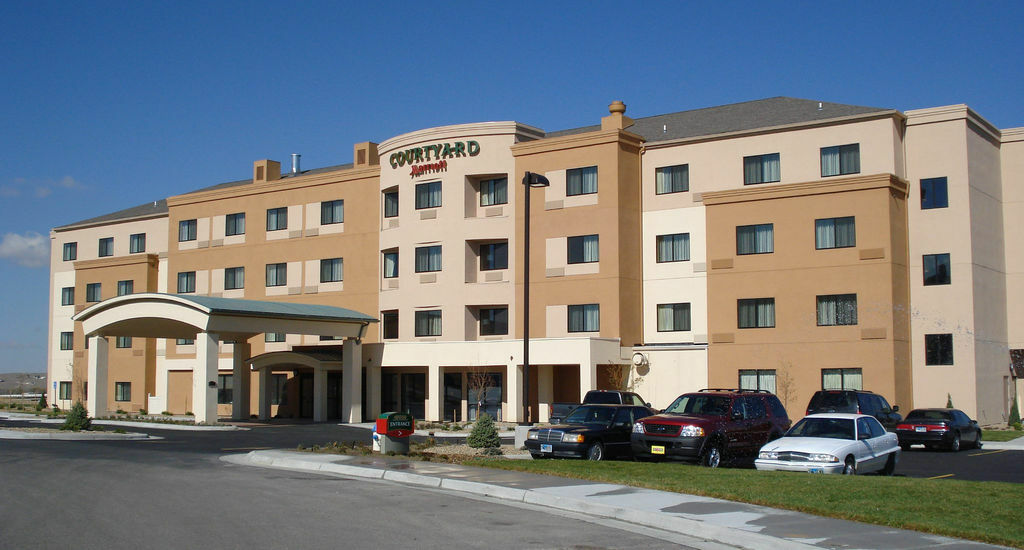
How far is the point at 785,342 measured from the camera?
39500mm

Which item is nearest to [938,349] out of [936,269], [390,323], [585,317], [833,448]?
[936,269]

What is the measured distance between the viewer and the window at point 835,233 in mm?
38750

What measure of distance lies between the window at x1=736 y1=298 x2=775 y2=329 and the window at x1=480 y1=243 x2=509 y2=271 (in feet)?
37.0

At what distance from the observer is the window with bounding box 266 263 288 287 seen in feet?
176

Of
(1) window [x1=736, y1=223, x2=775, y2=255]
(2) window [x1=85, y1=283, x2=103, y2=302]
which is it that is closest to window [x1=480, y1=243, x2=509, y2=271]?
(1) window [x1=736, y1=223, x2=775, y2=255]

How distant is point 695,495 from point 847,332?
982 inches

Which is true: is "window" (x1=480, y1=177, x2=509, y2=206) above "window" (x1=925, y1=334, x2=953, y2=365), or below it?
above

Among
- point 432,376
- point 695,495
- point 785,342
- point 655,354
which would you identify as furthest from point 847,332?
point 695,495

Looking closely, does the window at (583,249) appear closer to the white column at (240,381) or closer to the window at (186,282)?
the white column at (240,381)

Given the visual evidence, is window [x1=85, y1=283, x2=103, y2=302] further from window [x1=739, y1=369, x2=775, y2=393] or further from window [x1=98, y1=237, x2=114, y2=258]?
window [x1=739, y1=369, x2=775, y2=393]

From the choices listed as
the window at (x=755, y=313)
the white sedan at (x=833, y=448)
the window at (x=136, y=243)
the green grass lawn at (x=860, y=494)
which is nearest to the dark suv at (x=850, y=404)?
the white sedan at (x=833, y=448)

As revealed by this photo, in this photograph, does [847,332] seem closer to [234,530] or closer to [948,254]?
[948,254]

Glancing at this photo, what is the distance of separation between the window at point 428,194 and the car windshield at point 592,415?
2411 centimetres

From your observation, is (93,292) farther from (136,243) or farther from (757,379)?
(757,379)
